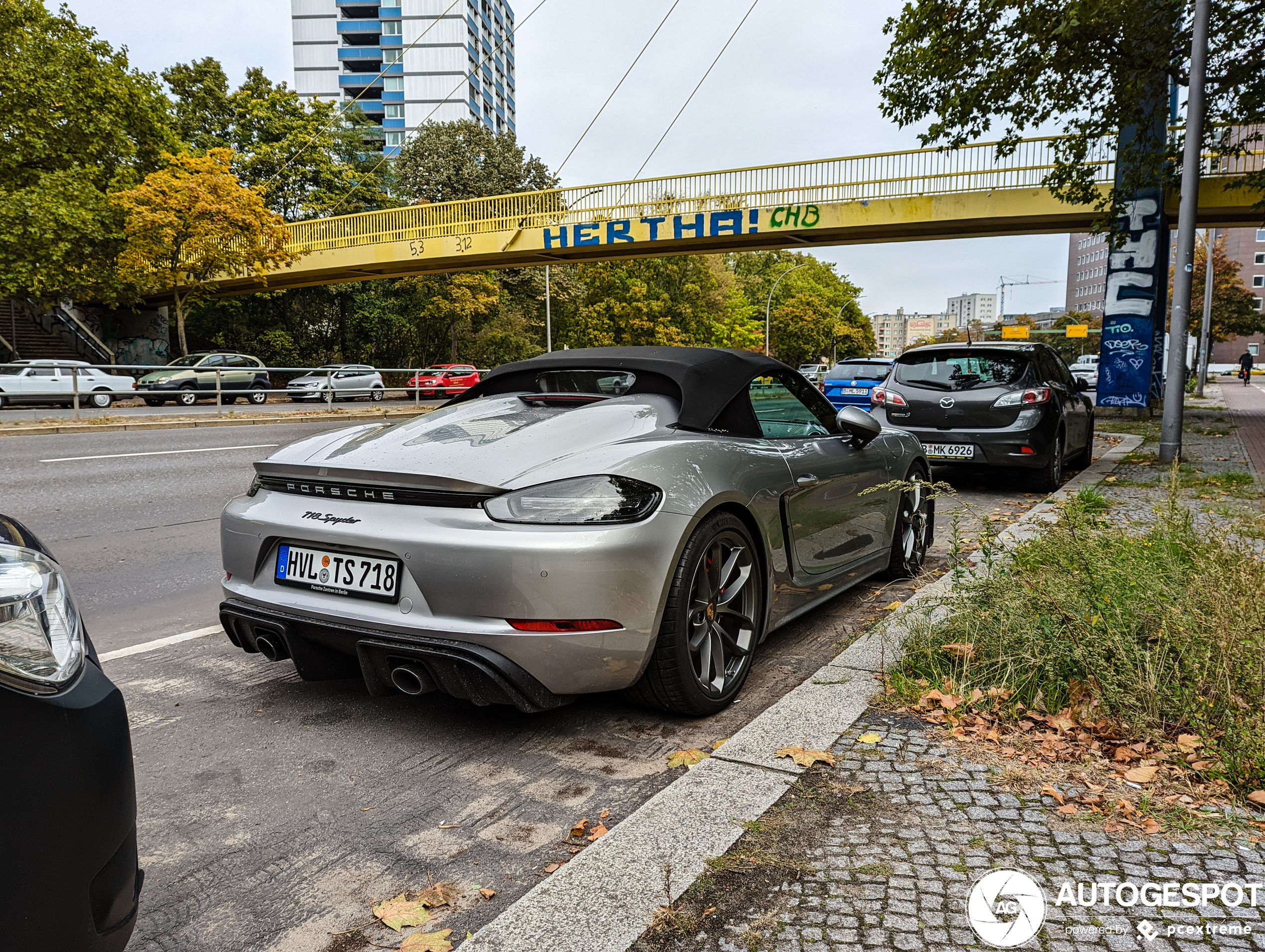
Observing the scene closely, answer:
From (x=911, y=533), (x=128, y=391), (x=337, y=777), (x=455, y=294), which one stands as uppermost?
(x=455, y=294)

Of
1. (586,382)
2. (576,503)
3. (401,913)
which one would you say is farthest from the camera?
(586,382)

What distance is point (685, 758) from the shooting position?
3.00 m

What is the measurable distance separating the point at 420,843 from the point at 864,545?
2869 mm

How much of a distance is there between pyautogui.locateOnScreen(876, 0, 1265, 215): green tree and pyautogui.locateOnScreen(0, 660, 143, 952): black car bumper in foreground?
480 inches

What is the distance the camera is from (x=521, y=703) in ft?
9.39

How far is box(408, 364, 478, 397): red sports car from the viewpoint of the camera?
97.1 feet

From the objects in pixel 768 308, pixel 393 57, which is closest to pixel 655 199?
pixel 768 308

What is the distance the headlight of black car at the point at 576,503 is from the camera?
2.85 m

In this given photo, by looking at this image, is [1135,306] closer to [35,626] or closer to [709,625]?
[709,625]

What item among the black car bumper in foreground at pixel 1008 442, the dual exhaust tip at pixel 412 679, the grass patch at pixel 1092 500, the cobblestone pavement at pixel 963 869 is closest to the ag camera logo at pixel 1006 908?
the cobblestone pavement at pixel 963 869

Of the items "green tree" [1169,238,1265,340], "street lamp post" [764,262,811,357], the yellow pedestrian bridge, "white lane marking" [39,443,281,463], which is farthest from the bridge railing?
"green tree" [1169,238,1265,340]

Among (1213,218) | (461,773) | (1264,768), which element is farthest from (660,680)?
(1213,218)

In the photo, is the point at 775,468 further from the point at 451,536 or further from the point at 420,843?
the point at 420,843

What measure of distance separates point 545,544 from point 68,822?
60.8 inches
